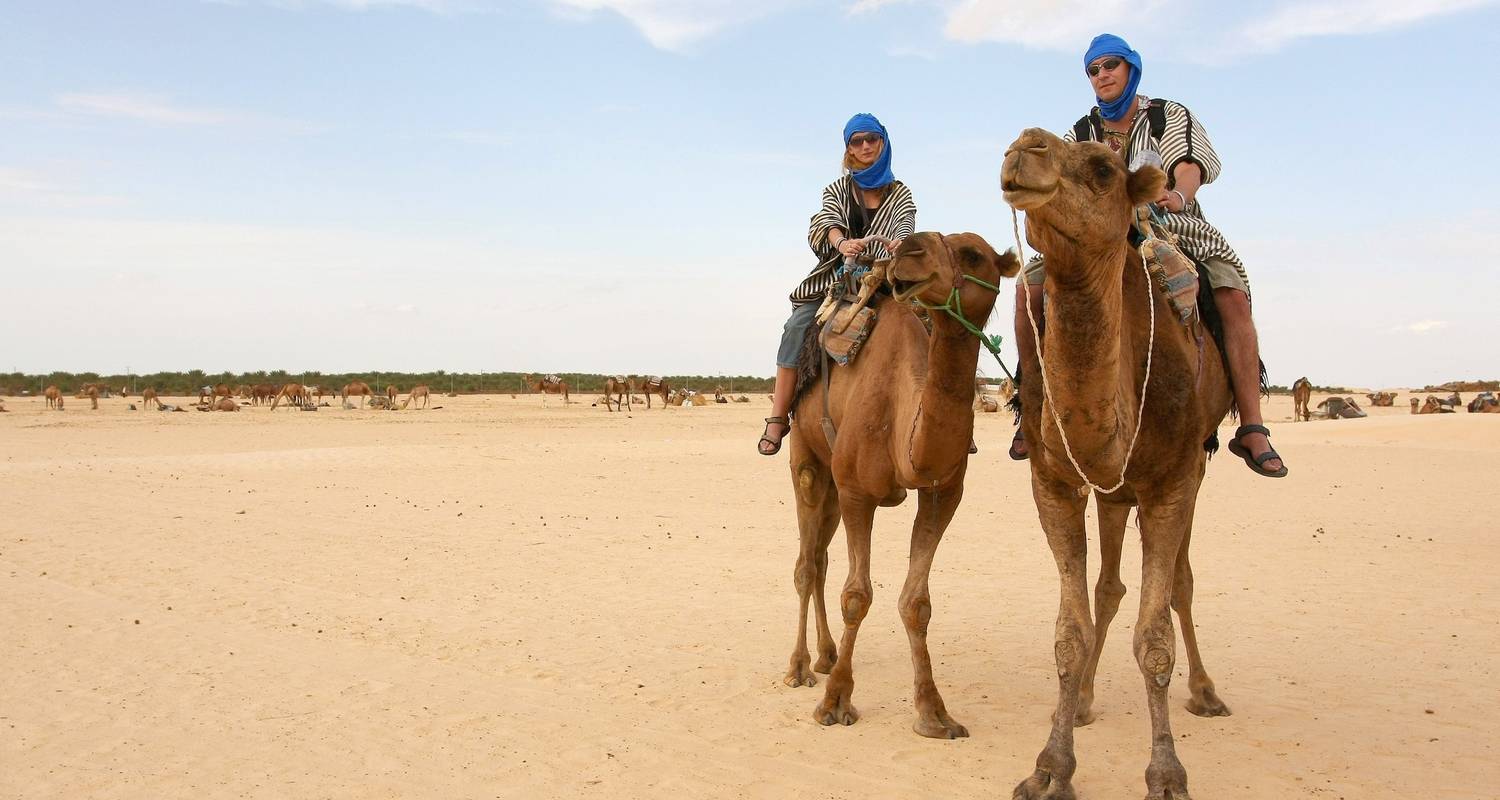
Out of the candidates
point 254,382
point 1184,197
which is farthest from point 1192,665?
point 254,382

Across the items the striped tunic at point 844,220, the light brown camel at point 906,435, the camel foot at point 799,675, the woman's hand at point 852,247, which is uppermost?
the striped tunic at point 844,220

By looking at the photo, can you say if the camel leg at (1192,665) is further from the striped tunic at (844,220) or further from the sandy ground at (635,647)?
the striped tunic at (844,220)

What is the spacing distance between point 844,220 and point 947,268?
6.84 feet

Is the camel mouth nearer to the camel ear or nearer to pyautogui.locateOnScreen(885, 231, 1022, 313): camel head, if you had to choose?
pyautogui.locateOnScreen(885, 231, 1022, 313): camel head

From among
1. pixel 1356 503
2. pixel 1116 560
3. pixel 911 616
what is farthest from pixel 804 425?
pixel 1356 503

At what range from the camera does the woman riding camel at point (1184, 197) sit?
5.12 meters

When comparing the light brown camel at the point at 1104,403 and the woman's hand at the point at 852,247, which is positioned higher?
the woman's hand at the point at 852,247

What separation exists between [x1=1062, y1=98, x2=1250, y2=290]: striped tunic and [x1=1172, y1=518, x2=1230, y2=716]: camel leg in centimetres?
166

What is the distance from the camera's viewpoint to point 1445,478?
60.7 ft

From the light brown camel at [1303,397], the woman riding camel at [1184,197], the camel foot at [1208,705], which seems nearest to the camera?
the woman riding camel at [1184,197]

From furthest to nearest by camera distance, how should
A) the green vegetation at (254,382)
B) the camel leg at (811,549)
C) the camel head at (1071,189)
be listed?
the green vegetation at (254,382), the camel leg at (811,549), the camel head at (1071,189)

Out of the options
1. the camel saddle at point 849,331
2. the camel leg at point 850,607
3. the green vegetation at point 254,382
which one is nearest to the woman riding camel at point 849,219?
the camel saddle at point 849,331

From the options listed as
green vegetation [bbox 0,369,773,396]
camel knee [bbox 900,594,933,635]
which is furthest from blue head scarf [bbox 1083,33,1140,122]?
green vegetation [bbox 0,369,773,396]

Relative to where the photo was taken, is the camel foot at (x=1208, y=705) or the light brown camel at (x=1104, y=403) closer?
the light brown camel at (x=1104, y=403)
